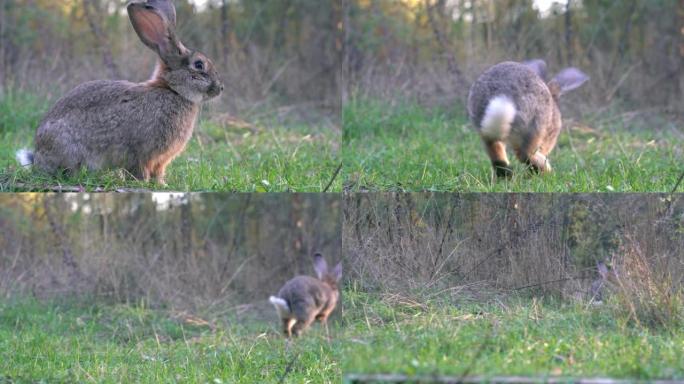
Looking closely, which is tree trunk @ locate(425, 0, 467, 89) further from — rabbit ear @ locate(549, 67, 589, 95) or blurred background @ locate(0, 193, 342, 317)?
blurred background @ locate(0, 193, 342, 317)

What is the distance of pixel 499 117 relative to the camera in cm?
516

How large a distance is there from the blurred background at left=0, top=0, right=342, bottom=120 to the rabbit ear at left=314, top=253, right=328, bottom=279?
1811mm

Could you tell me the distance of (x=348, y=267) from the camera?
4.44 m

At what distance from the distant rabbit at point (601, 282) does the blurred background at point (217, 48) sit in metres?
3.98

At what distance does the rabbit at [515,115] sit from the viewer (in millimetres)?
5199

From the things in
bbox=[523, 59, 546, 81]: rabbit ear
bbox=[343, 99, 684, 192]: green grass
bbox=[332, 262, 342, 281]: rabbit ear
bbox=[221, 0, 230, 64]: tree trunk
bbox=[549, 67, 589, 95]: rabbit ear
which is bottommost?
bbox=[332, 262, 342, 281]: rabbit ear

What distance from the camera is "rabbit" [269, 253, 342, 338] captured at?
5.79 meters

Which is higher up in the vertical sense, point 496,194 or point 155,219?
point 496,194

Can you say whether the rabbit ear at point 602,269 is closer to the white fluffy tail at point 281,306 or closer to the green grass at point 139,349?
the green grass at point 139,349

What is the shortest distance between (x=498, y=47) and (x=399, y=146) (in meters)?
1.98

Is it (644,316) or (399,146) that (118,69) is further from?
(644,316)

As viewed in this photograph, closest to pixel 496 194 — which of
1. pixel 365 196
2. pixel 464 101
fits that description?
pixel 365 196

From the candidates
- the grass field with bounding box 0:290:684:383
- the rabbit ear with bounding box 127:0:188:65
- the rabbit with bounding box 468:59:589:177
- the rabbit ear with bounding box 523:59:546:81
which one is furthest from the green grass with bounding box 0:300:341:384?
the rabbit ear with bounding box 523:59:546:81

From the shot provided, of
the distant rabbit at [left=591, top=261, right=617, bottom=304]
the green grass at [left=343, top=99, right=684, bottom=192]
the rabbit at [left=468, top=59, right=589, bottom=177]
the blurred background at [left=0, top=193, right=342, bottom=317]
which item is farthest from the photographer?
the blurred background at [left=0, top=193, right=342, bottom=317]
